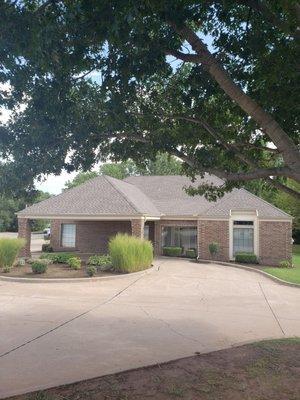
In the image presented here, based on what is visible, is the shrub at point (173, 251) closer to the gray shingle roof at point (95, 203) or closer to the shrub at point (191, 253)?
the shrub at point (191, 253)

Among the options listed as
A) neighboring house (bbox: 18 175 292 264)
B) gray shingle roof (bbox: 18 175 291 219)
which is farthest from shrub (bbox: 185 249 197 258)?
gray shingle roof (bbox: 18 175 291 219)

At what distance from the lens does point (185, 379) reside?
22.5 ft

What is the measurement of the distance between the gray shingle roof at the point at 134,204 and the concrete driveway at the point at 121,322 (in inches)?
366

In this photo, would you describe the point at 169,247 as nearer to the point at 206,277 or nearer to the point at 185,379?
the point at 206,277

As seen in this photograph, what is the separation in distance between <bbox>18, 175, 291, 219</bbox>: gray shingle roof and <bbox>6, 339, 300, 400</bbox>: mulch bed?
1868cm

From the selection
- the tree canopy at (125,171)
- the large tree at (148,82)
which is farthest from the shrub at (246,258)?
the tree canopy at (125,171)

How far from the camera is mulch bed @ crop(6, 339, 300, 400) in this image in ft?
20.4

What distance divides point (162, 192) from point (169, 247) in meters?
5.80

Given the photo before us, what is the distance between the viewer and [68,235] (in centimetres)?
3300

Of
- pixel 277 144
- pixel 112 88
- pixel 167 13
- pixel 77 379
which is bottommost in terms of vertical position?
pixel 77 379

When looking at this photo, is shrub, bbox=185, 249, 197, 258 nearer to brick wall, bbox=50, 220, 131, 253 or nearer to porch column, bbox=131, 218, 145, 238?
brick wall, bbox=50, 220, 131, 253

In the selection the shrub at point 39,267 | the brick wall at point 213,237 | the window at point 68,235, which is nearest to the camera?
the shrub at point 39,267

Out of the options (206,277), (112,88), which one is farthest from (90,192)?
(112,88)

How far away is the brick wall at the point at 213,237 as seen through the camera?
94.9 feet
